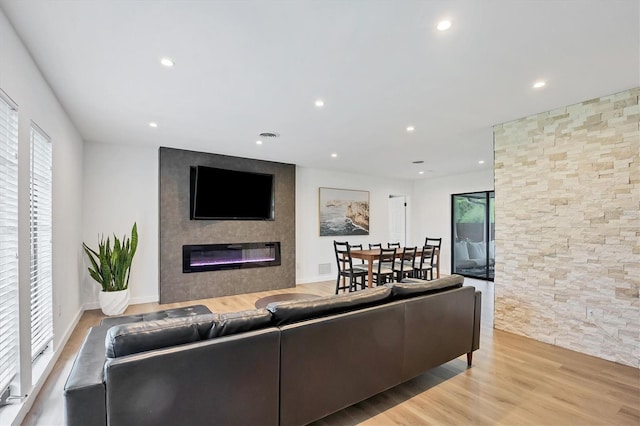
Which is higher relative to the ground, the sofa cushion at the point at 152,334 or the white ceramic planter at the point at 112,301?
the sofa cushion at the point at 152,334

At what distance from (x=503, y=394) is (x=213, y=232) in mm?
4755

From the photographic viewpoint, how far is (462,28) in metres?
1.98

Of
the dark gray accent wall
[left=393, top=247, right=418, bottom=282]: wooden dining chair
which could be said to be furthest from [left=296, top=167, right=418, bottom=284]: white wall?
[left=393, top=247, right=418, bottom=282]: wooden dining chair

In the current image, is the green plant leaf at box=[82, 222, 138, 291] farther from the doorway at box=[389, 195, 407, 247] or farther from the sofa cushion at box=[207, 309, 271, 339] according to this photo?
the doorway at box=[389, 195, 407, 247]

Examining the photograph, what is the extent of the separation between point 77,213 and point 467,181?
25.5 feet

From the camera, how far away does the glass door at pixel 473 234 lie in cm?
711

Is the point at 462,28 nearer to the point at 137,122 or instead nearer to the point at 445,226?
the point at 137,122

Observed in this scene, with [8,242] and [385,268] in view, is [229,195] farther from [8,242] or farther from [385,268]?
[8,242]

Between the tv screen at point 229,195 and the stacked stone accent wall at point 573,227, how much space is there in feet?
13.2

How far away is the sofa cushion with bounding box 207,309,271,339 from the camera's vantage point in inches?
68.0

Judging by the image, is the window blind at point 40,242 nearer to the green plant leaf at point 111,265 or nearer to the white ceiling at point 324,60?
the white ceiling at point 324,60

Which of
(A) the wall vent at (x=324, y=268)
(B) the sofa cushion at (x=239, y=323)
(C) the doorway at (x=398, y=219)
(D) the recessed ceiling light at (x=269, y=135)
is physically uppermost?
(D) the recessed ceiling light at (x=269, y=135)

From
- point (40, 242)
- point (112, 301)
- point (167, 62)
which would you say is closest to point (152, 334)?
point (167, 62)

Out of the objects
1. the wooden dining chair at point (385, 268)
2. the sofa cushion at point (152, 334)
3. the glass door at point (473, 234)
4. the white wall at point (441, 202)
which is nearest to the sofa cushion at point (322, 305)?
the sofa cushion at point (152, 334)
